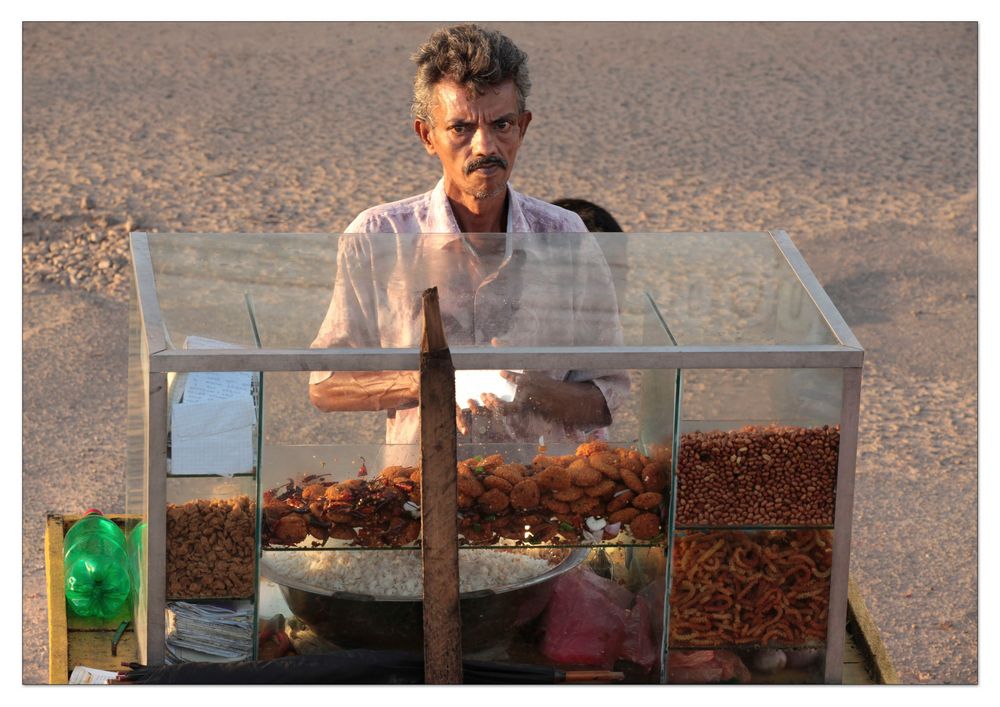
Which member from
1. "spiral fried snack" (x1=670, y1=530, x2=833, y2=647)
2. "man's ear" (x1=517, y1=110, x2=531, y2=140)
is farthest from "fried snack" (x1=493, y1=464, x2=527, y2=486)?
"man's ear" (x1=517, y1=110, x2=531, y2=140)

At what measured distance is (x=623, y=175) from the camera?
316 inches

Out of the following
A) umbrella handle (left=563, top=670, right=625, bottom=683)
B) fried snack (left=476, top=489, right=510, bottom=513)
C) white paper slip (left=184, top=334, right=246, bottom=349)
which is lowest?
umbrella handle (left=563, top=670, right=625, bottom=683)

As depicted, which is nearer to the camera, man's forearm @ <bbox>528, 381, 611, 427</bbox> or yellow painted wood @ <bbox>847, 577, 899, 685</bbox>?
man's forearm @ <bbox>528, 381, 611, 427</bbox>

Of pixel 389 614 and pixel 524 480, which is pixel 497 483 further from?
pixel 389 614

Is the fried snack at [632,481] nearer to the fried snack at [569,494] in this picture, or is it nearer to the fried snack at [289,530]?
the fried snack at [569,494]

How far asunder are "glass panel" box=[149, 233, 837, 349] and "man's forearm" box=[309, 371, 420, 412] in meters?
0.08

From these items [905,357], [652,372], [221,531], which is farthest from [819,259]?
[221,531]

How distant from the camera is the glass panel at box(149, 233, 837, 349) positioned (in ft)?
8.55

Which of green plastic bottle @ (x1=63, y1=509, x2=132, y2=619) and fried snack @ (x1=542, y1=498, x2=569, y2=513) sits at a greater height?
fried snack @ (x1=542, y1=498, x2=569, y2=513)

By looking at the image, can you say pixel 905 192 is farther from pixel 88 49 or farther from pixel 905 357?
pixel 88 49

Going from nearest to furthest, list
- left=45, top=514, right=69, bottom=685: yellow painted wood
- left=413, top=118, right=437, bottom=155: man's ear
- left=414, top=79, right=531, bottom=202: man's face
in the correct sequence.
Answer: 1. left=45, top=514, right=69, bottom=685: yellow painted wood
2. left=414, top=79, right=531, bottom=202: man's face
3. left=413, top=118, right=437, bottom=155: man's ear

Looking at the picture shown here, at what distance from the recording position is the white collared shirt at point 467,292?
2607mm

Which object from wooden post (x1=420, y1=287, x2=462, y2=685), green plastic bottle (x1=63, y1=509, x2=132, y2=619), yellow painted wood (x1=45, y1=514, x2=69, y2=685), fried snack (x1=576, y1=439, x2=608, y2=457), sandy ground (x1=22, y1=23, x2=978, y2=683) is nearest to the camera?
wooden post (x1=420, y1=287, x2=462, y2=685)

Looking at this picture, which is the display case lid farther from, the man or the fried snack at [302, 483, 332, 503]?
the fried snack at [302, 483, 332, 503]
